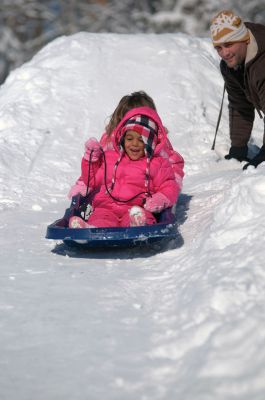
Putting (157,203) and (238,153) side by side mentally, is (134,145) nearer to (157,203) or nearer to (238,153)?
(157,203)

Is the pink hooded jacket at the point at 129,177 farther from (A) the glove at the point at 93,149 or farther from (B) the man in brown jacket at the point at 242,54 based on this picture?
(B) the man in brown jacket at the point at 242,54

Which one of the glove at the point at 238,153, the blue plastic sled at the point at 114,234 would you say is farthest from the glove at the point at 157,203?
the glove at the point at 238,153

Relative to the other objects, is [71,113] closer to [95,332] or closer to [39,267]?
[39,267]

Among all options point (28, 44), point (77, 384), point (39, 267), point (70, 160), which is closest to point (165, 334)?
point (77, 384)

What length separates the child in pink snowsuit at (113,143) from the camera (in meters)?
4.51

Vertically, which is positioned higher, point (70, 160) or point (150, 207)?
point (150, 207)

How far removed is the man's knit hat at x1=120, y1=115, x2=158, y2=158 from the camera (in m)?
4.43

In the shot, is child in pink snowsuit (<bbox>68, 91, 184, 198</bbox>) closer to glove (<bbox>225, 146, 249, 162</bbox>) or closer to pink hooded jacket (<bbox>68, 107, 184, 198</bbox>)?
pink hooded jacket (<bbox>68, 107, 184, 198</bbox>)

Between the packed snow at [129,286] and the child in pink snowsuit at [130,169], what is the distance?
322 millimetres

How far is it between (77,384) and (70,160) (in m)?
3.95

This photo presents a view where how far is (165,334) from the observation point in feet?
9.09

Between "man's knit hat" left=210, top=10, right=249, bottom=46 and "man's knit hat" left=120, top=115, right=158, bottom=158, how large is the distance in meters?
0.82

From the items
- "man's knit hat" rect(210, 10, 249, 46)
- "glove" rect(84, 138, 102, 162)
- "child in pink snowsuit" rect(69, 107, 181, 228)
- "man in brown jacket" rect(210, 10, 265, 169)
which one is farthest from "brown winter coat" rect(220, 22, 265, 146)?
"glove" rect(84, 138, 102, 162)

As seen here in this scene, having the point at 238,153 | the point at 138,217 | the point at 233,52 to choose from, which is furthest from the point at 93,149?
the point at 238,153
